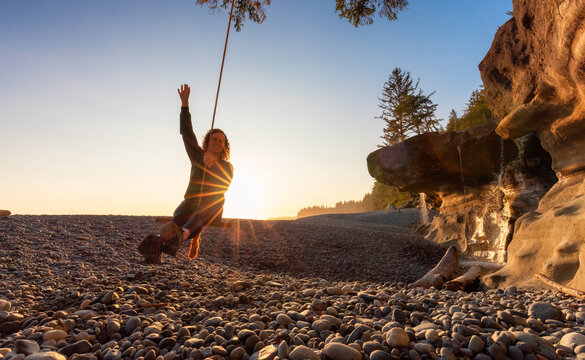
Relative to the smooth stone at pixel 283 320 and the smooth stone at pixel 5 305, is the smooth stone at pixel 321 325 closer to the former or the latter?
the smooth stone at pixel 283 320

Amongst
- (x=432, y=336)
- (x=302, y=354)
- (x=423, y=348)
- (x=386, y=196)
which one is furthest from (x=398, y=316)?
(x=386, y=196)

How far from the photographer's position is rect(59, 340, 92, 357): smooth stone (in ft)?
8.13

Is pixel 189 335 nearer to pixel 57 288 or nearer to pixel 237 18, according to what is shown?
pixel 57 288

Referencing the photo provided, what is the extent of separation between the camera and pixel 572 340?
2359mm

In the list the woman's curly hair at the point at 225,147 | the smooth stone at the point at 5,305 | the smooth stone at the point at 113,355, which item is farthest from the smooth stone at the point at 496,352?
the smooth stone at the point at 5,305

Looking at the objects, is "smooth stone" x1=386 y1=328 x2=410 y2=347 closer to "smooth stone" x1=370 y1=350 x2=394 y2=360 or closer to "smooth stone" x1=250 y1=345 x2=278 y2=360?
"smooth stone" x1=370 y1=350 x2=394 y2=360

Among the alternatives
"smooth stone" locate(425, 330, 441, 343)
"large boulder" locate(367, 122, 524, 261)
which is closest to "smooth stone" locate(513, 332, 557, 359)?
"smooth stone" locate(425, 330, 441, 343)

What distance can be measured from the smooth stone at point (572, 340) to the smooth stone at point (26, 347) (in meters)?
4.05

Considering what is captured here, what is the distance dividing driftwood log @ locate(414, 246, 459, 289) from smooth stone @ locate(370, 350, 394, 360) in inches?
173

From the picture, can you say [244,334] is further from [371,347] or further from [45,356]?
[45,356]

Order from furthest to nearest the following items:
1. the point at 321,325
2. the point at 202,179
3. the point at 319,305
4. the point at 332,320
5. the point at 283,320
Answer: the point at 202,179, the point at 319,305, the point at 283,320, the point at 332,320, the point at 321,325

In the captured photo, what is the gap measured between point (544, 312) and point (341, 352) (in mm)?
2323

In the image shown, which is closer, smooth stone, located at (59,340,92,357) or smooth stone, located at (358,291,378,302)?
smooth stone, located at (59,340,92,357)

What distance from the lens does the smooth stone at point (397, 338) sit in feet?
7.41
